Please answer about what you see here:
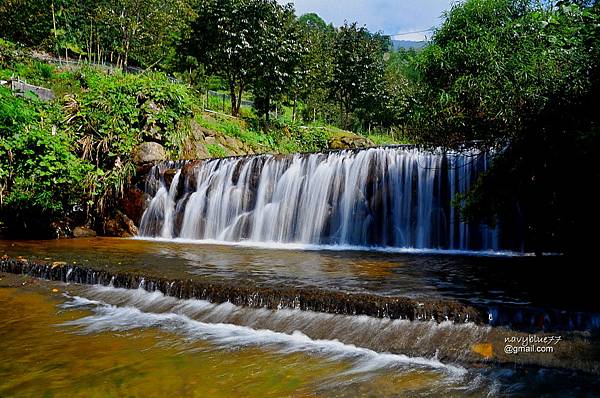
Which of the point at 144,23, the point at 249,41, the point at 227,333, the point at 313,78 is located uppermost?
the point at 144,23

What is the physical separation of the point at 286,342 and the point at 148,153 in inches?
465

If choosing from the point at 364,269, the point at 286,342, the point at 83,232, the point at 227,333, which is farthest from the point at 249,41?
the point at 286,342

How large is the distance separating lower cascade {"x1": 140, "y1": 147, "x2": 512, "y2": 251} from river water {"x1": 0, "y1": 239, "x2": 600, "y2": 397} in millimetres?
3772

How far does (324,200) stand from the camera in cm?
1239

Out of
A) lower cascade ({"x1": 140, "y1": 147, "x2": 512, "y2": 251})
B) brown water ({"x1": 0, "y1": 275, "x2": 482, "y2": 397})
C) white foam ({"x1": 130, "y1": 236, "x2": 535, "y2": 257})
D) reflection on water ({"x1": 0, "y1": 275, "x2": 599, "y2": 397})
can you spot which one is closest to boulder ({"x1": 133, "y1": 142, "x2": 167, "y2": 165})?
lower cascade ({"x1": 140, "y1": 147, "x2": 512, "y2": 251})

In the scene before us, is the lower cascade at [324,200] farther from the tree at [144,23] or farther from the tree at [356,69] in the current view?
the tree at [356,69]

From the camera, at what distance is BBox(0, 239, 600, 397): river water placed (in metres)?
3.60

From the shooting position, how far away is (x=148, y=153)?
49.2 ft

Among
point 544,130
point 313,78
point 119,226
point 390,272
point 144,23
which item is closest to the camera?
point 544,130

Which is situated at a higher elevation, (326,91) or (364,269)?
(326,91)

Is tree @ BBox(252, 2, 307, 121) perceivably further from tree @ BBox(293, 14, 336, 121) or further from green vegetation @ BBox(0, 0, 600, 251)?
tree @ BBox(293, 14, 336, 121)

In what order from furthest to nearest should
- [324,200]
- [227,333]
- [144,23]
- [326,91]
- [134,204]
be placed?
[326,91]
[144,23]
[134,204]
[324,200]
[227,333]

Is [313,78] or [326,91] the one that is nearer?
[313,78]

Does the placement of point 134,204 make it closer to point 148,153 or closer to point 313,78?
point 148,153
